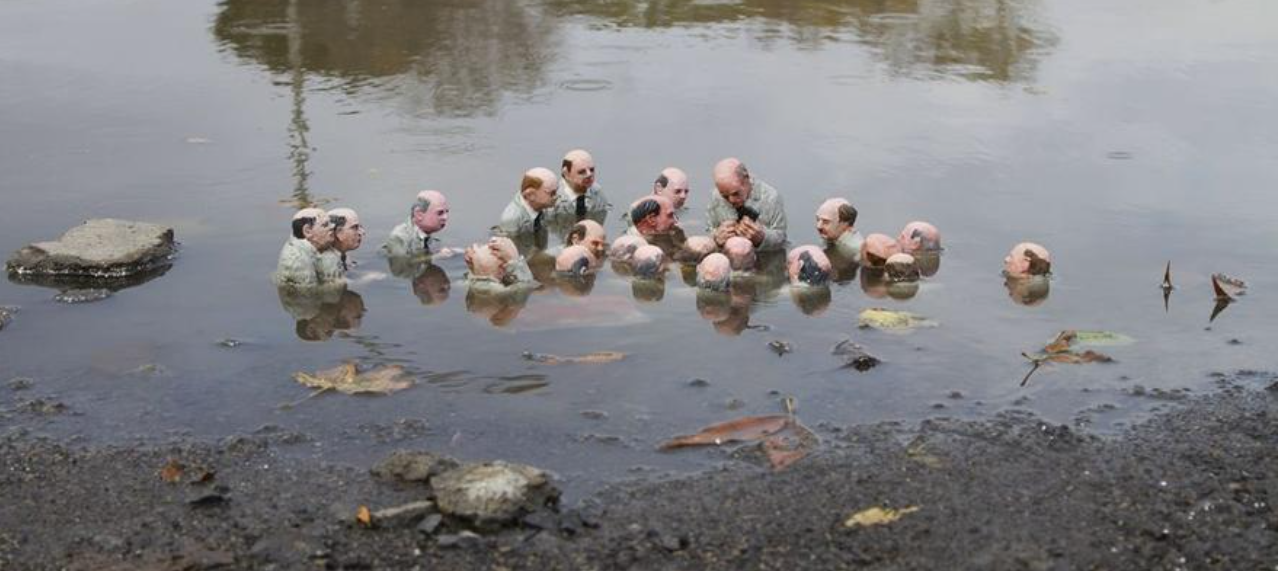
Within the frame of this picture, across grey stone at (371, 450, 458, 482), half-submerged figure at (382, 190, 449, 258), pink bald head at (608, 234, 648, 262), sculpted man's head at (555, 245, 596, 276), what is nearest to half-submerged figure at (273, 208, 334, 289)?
half-submerged figure at (382, 190, 449, 258)

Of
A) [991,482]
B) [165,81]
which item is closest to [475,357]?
[991,482]

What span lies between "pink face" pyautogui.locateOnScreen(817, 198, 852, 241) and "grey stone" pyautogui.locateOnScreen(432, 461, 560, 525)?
421cm

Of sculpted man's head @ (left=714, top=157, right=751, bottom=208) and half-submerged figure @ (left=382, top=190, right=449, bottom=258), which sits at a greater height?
sculpted man's head @ (left=714, top=157, right=751, bottom=208)

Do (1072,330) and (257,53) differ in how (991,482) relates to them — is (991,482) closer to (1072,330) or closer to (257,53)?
(1072,330)

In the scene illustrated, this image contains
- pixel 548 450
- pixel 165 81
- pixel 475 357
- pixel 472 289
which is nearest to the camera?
pixel 548 450

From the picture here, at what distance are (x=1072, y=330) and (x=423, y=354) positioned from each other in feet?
11.3

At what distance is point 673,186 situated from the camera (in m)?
10.7

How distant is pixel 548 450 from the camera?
7.09 metres

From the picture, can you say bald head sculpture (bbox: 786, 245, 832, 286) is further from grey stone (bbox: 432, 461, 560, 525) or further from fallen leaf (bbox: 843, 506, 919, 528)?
grey stone (bbox: 432, 461, 560, 525)

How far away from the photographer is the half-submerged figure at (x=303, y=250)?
30.8ft

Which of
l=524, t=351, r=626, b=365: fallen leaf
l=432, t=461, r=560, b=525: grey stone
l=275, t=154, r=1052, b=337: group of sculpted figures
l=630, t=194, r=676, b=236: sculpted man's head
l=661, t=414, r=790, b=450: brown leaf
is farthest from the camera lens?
l=630, t=194, r=676, b=236: sculpted man's head

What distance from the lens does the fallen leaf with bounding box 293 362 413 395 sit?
7793 mm

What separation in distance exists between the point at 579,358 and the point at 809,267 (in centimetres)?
191

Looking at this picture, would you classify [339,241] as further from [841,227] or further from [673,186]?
[841,227]
